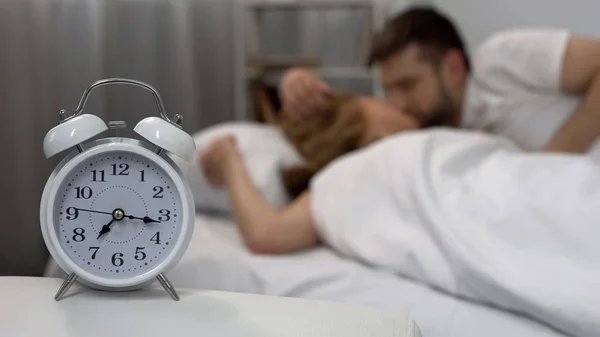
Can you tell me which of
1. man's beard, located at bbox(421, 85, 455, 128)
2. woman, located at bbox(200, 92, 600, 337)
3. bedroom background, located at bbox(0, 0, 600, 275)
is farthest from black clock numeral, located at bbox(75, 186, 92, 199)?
man's beard, located at bbox(421, 85, 455, 128)

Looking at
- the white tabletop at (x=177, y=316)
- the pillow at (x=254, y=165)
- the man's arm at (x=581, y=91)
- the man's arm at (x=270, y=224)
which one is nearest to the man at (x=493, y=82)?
the man's arm at (x=581, y=91)

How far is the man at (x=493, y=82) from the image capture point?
1081 millimetres

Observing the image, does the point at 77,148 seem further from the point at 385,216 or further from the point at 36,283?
the point at 385,216

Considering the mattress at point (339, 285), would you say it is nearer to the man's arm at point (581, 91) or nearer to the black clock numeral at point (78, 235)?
the black clock numeral at point (78, 235)

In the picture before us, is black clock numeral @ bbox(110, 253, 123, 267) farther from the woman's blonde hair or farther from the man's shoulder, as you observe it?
the man's shoulder

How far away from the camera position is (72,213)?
0.55m

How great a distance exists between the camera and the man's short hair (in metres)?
1.39

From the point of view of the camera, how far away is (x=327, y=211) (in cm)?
103

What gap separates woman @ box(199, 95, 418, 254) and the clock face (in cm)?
49

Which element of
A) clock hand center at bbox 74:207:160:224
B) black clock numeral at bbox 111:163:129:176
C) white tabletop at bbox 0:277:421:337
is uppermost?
black clock numeral at bbox 111:163:129:176

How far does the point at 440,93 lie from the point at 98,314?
1.04m

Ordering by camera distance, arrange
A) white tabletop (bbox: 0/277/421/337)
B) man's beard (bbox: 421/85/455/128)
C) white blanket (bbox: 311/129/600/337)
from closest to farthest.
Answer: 1. white tabletop (bbox: 0/277/421/337)
2. white blanket (bbox: 311/129/600/337)
3. man's beard (bbox: 421/85/455/128)

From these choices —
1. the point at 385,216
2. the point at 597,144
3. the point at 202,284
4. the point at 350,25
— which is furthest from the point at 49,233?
the point at 350,25

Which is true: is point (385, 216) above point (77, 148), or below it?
below
